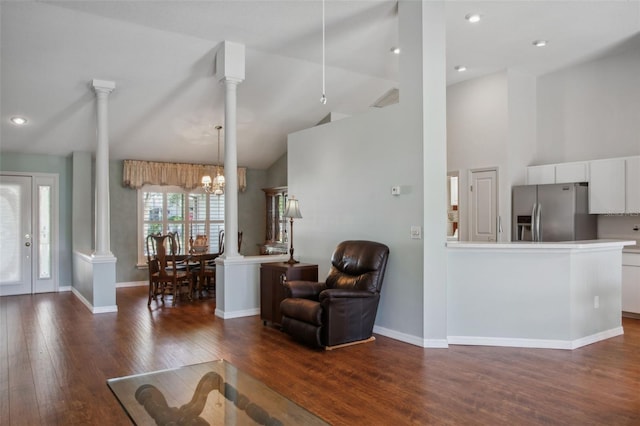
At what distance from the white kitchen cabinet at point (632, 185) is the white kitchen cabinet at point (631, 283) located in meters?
0.60

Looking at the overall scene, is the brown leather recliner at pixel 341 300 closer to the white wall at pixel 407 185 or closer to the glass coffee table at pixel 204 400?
the white wall at pixel 407 185

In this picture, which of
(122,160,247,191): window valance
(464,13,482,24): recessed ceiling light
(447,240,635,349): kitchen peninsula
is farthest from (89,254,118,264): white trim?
(464,13,482,24): recessed ceiling light

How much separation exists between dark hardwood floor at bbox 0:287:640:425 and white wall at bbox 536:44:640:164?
2467 mm

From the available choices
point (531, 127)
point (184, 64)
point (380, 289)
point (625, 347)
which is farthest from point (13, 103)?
point (625, 347)

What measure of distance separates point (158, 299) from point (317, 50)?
4.63 metres

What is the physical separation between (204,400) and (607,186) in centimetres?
576

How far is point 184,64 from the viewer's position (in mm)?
6168

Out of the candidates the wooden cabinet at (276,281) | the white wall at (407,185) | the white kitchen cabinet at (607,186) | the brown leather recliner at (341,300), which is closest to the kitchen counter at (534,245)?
the white wall at (407,185)

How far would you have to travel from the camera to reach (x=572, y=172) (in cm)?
634

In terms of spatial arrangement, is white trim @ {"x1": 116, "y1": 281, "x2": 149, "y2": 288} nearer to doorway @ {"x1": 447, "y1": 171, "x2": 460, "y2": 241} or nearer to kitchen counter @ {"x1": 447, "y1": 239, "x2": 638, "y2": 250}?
doorway @ {"x1": 447, "y1": 171, "x2": 460, "y2": 241}

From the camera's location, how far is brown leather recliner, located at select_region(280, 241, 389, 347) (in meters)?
4.44

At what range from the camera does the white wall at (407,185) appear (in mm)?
4629

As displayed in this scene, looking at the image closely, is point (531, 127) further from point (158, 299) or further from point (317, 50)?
point (158, 299)

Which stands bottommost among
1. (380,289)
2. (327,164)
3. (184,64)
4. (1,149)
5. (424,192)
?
(380,289)
